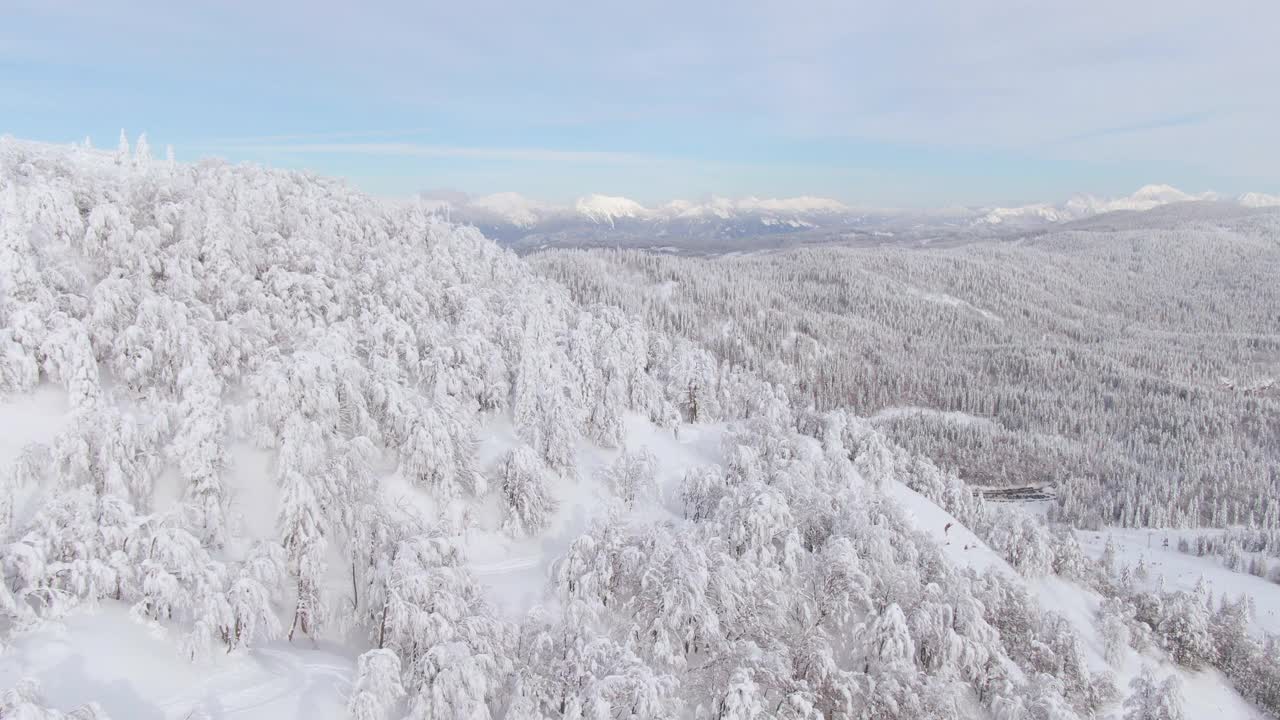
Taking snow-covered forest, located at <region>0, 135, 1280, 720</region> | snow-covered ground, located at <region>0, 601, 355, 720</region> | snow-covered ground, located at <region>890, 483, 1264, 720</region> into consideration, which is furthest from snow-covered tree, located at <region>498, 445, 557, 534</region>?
snow-covered ground, located at <region>890, 483, 1264, 720</region>

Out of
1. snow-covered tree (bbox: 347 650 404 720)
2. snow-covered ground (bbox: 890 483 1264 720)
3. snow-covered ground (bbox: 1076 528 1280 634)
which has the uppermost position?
snow-covered tree (bbox: 347 650 404 720)

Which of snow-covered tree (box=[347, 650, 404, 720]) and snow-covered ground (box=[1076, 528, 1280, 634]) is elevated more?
snow-covered tree (box=[347, 650, 404, 720])

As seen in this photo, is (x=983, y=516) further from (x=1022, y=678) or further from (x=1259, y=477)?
(x=1259, y=477)

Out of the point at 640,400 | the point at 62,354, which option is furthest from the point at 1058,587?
the point at 62,354

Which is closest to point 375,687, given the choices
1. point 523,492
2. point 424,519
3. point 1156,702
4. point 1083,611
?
point 424,519

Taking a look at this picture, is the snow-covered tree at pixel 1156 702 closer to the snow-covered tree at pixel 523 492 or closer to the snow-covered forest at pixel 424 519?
the snow-covered forest at pixel 424 519

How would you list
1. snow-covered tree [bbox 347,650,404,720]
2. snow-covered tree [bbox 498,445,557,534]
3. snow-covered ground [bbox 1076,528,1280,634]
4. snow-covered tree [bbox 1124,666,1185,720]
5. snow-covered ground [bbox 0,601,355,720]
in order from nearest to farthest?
snow-covered ground [bbox 0,601,355,720], snow-covered tree [bbox 347,650,404,720], snow-covered tree [bbox 1124,666,1185,720], snow-covered tree [bbox 498,445,557,534], snow-covered ground [bbox 1076,528,1280,634]

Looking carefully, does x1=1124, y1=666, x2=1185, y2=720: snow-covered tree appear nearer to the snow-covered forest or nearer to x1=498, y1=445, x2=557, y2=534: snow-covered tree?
the snow-covered forest

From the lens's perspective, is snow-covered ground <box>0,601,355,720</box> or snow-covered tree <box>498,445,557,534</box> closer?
snow-covered ground <box>0,601,355,720</box>

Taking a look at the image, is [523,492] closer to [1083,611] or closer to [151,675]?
[151,675]
